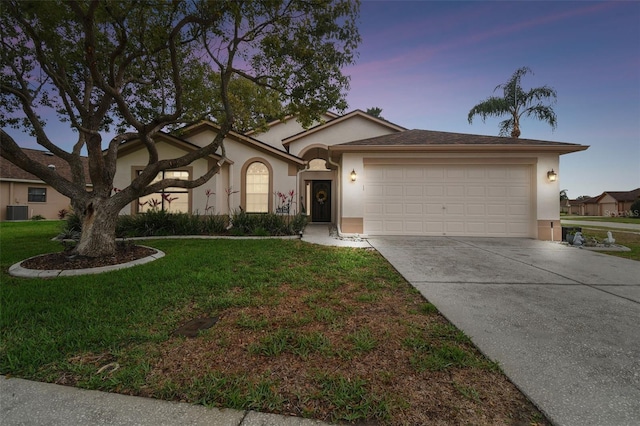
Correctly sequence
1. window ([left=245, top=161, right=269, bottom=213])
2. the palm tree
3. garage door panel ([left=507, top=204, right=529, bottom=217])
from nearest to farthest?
garage door panel ([left=507, top=204, right=529, bottom=217])
window ([left=245, top=161, right=269, bottom=213])
the palm tree

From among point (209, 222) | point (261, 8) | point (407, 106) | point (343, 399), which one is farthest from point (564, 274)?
point (407, 106)

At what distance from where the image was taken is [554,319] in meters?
3.06

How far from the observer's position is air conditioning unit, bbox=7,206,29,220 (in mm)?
17922

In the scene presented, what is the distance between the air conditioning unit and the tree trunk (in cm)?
1947

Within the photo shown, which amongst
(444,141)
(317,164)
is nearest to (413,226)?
(444,141)

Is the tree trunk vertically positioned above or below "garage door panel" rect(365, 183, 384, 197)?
below

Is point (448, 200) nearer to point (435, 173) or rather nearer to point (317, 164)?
point (435, 173)

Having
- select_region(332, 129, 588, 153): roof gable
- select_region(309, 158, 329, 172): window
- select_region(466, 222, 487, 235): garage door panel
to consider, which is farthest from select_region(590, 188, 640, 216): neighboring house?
select_region(309, 158, 329, 172): window

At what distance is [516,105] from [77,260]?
2157 centimetres

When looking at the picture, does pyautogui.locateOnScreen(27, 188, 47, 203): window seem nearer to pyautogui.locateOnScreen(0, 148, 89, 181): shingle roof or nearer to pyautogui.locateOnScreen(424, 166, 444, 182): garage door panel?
pyautogui.locateOnScreen(0, 148, 89, 181): shingle roof

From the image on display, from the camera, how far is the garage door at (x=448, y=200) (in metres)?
9.69

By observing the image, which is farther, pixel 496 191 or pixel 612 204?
pixel 612 204

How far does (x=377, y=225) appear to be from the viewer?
10.0m

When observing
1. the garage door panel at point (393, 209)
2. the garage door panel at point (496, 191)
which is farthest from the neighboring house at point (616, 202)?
the garage door panel at point (393, 209)
